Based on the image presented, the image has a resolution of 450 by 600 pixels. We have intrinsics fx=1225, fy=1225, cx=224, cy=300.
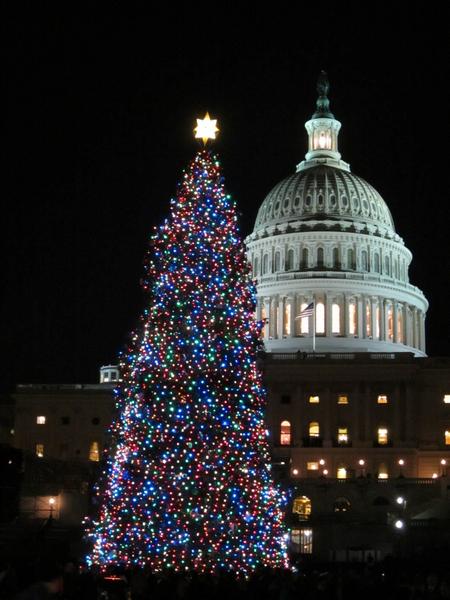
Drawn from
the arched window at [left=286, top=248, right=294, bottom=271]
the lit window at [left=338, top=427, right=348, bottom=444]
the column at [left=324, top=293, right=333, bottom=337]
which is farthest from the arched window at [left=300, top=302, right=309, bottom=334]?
the lit window at [left=338, top=427, right=348, bottom=444]

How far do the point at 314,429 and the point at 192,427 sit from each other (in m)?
78.6

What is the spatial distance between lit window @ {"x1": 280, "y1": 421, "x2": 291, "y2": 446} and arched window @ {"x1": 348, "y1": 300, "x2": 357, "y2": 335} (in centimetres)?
2197

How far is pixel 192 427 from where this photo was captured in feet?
123

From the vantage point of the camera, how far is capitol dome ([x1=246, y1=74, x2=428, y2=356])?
135m

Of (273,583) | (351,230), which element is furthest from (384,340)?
(273,583)

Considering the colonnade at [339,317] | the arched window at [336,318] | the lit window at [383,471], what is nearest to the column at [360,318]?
the colonnade at [339,317]

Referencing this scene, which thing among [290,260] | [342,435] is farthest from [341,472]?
[290,260]

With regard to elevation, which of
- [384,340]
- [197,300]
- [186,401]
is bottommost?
[186,401]

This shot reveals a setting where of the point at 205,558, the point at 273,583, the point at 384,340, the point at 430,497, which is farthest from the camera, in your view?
the point at 384,340

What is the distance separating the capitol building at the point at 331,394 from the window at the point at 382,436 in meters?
0.14

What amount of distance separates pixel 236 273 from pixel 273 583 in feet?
46.4

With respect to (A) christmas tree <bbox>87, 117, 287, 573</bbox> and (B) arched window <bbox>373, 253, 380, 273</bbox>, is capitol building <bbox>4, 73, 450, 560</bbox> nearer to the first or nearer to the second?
(B) arched window <bbox>373, 253, 380, 273</bbox>

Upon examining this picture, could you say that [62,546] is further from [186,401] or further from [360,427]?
[360,427]

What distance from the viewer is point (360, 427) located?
114375mm
